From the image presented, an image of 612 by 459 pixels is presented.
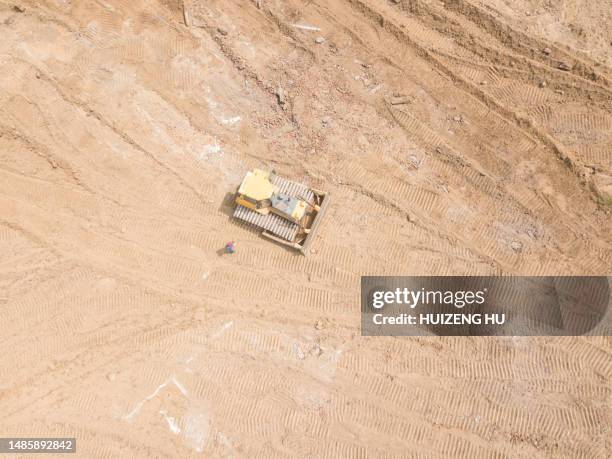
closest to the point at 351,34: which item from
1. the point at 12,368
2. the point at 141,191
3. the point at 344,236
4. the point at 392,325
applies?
the point at 344,236

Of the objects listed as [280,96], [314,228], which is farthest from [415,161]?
[280,96]

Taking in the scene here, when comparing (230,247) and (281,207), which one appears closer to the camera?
(281,207)

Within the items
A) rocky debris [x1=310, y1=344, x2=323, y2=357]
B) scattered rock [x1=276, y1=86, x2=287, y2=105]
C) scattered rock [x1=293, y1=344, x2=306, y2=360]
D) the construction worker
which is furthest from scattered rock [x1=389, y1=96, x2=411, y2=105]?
scattered rock [x1=293, y1=344, x2=306, y2=360]

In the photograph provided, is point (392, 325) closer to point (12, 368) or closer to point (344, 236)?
point (344, 236)

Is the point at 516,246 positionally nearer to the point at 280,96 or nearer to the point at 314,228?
the point at 314,228

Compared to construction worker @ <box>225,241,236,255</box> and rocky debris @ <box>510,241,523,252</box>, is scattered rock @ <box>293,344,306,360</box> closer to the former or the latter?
construction worker @ <box>225,241,236,255</box>

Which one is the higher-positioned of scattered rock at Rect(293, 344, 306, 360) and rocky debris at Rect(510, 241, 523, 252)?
rocky debris at Rect(510, 241, 523, 252)

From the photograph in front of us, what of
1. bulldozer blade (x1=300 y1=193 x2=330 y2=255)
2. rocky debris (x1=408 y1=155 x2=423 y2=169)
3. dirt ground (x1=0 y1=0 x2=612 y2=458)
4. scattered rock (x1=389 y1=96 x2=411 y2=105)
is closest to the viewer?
dirt ground (x1=0 y1=0 x2=612 y2=458)
